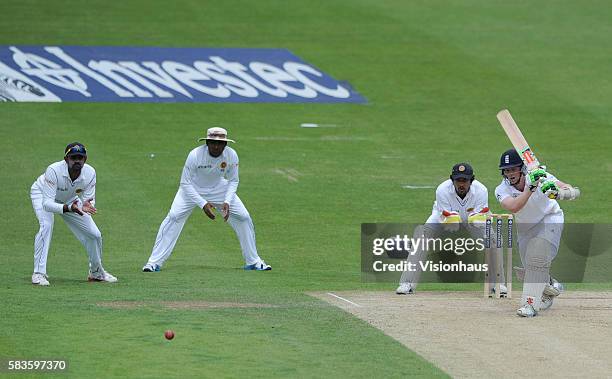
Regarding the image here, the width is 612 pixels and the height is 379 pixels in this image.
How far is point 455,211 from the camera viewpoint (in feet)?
47.2

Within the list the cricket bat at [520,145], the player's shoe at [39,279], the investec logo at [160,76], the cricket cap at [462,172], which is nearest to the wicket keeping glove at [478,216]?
the cricket cap at [462,172]

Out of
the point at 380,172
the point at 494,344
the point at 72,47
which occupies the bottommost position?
the point at 494,344

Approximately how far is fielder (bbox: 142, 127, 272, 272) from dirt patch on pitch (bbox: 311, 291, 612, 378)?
8.02 ft

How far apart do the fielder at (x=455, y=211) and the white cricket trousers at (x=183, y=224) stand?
8.23 feet

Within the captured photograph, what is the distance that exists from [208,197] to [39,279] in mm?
2721

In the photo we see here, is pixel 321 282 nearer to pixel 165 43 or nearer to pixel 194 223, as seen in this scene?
pixel 194 223

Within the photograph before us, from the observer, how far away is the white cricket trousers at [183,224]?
16.2 meters

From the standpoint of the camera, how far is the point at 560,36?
3338 cm

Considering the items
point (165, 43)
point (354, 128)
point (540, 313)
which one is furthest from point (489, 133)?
point (540, 313)

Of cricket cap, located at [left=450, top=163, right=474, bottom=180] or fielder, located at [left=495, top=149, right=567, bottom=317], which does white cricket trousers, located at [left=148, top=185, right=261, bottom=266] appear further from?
fielder, located at [left=495, top=149, right=567, bottom=317]

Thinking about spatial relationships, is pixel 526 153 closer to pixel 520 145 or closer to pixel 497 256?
pixel 520 145

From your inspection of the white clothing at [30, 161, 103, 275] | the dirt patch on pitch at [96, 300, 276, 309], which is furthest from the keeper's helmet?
the white clothing at [30, 161, 103, 275]

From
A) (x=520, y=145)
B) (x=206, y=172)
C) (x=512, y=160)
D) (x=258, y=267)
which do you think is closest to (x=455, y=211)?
(x=512, y=160)

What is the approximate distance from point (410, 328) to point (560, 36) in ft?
75.1
